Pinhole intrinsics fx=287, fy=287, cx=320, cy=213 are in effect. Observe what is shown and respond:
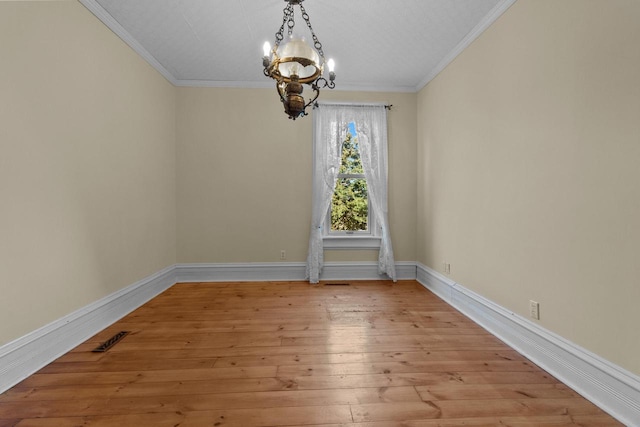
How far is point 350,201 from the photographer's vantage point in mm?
4262

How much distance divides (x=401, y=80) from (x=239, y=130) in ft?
7.62

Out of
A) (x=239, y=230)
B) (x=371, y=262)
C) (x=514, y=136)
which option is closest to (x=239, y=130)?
(x=239, y=230)

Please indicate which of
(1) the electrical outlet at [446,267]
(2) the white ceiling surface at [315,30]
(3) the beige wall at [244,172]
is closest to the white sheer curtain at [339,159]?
(3) the beige wall at [244,172]

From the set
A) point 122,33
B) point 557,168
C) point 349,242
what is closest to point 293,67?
point 557,168

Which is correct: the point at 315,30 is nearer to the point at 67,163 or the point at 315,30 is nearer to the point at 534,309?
the point at 67,163

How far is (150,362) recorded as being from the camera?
2023mm

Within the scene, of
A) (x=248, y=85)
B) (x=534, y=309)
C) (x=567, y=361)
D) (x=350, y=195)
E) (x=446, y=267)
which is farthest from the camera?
(x=350, y=195)

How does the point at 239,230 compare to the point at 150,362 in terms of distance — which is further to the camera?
the point at 239,230

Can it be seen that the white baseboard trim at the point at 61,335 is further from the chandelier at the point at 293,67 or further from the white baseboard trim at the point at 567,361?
the white baseboard trim at the point at 567,361

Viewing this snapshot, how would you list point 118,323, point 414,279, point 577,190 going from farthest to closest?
point 414,279 → point 118,323 → point 577,190

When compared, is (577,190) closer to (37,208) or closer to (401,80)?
Answer: (401,80)

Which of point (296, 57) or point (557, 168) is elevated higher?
point (296, 57)

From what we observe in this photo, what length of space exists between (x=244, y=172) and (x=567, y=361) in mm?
3750

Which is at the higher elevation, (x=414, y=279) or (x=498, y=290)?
(x=498, y=290)
